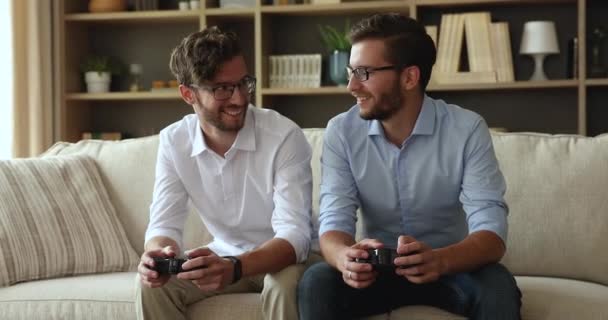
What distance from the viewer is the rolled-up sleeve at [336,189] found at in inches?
91.7

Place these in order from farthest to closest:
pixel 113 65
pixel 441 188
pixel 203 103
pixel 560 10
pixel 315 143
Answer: pixel 113 65 < pixel 560 10 < pixel 315 143 < pixel 203 103 < pixel 441 188

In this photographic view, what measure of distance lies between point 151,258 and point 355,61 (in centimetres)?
71

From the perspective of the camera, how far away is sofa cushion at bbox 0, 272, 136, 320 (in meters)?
2.44

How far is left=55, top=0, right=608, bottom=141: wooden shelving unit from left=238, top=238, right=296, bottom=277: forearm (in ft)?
7.31

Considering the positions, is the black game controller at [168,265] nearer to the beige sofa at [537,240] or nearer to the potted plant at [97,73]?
the beige sofa at [537,240]

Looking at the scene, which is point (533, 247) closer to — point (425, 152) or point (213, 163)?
point (425, 152)

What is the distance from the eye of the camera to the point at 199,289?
2340 mm

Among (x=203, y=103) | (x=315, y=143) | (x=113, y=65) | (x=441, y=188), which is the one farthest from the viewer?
(x=113, y=65)

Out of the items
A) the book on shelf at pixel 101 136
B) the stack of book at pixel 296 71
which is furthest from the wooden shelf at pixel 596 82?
the book on shelf at pixel 101 136

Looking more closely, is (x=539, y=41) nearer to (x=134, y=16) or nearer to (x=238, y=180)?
(x=134, y=16)

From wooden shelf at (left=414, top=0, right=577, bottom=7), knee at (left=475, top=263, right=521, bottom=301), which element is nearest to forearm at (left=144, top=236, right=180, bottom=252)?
knee at (left=475, top=263, right=521, bottom=301)

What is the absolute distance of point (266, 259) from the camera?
7.29 ft

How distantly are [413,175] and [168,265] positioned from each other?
649 mm

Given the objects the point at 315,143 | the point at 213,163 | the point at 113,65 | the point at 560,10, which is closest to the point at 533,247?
the point at 315,143
